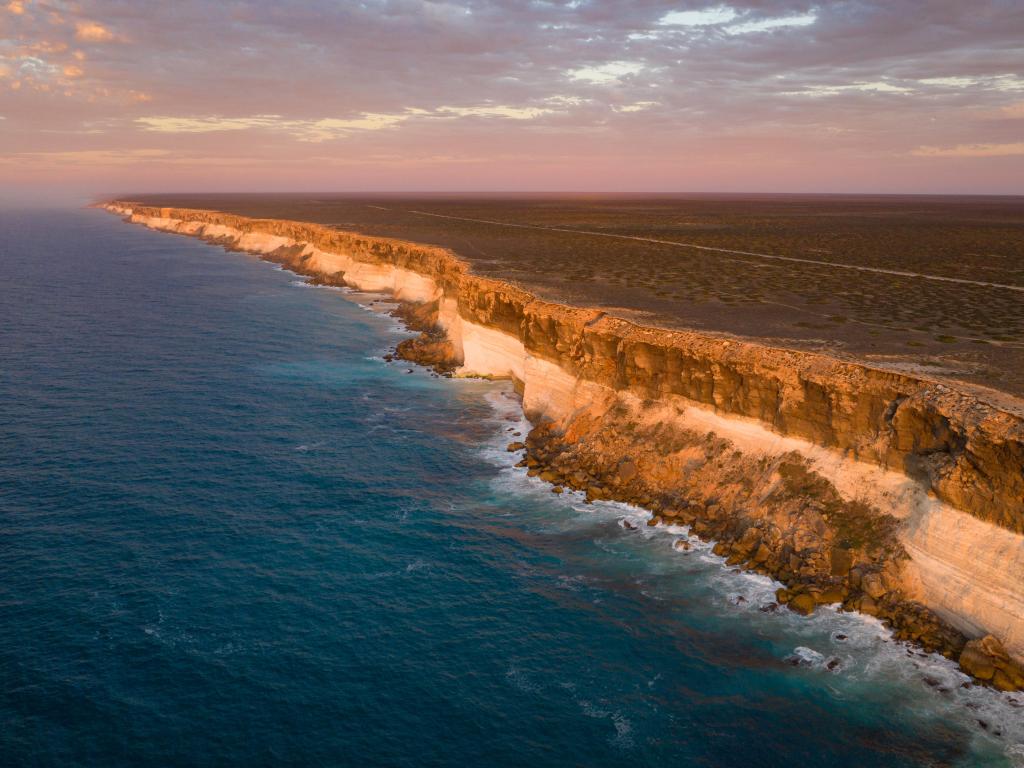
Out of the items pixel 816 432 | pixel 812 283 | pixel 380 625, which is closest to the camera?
pixel 380 625

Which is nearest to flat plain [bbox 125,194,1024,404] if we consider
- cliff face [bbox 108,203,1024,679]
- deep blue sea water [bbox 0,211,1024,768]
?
cliff face [bbox 108,203,1024,679]

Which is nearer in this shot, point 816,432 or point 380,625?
point 380,625

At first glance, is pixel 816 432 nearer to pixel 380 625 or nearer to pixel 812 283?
pixel 380 625

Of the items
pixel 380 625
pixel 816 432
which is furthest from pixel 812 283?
pixel 380 625

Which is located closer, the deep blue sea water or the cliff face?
the deep blue sea water

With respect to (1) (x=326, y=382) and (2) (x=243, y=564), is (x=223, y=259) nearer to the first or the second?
(1) (x=326, y=382)

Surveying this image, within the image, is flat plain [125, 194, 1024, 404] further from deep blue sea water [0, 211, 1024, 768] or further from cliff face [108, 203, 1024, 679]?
deep blue sea water [0, 211, 1024, 768]

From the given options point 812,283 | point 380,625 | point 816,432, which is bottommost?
point 380,625
